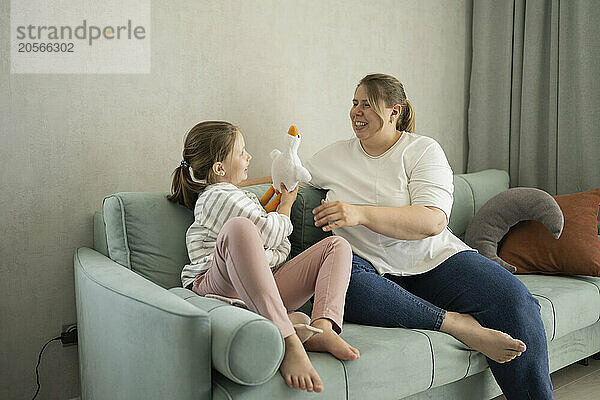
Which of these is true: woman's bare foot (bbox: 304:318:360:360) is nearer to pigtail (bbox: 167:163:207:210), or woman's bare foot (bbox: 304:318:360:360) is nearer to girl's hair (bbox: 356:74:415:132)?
pigtail (bbox: 167:163:207:210)

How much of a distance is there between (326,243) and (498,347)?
1.96 feet

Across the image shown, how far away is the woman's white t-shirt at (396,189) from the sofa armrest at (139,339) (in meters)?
0.83

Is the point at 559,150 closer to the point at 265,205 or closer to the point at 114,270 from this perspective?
the point at 265,205

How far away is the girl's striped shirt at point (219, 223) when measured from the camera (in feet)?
6.36

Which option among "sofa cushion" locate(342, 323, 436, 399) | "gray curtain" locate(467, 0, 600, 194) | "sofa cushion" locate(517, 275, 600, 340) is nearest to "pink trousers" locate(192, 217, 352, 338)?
"sofa cushion" locate(342, 323, 436, 399)

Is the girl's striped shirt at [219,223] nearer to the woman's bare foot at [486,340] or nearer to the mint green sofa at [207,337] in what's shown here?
the mint green sofa at [207,337]

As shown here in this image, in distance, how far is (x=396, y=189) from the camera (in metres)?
2.25

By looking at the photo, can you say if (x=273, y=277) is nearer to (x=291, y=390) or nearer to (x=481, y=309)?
Result: (x=291, y=390)

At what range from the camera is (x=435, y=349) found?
73.3 inches

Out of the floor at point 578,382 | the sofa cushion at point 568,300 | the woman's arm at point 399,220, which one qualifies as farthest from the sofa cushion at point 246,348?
the floor at point 578,382

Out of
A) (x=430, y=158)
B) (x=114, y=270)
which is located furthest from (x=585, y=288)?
(x=114, y=270)

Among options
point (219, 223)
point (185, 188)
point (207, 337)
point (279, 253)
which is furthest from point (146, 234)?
point (207, 337)

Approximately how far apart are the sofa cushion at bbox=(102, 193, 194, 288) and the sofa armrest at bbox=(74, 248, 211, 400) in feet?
0.42

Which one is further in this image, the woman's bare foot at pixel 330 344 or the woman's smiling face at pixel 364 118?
the woman's smiling face at pixel 364 118
